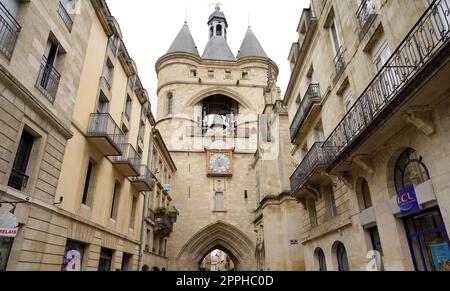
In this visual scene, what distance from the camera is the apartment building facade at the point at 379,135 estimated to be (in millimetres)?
4680

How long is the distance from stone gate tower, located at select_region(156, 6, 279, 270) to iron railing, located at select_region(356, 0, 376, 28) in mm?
15114

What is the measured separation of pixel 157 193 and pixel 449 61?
1859cm

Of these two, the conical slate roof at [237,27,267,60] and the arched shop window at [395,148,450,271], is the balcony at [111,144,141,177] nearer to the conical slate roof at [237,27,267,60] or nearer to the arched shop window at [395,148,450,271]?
the arched shop window at [395,148,450,271]

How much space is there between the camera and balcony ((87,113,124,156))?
970 cm

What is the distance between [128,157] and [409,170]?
10.4m

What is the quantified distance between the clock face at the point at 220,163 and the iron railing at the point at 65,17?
20.1 meters

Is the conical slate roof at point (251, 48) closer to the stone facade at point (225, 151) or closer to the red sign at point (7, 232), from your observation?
the stone facade at point (225, 151)

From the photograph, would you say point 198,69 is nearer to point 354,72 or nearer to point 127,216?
point 127,216

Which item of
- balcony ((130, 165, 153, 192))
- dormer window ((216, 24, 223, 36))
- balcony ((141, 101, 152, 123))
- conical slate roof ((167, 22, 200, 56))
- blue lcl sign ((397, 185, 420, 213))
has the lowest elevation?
blue lcl sign ((397, 185, 420, 213))

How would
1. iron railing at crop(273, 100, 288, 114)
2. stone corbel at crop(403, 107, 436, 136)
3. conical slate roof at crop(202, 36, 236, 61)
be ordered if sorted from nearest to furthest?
1. stone corbel at crop(403, 107, 436, 136)
2. iron railing at crop(273, 100, 288, 114)
3. conical slate roof at crop(202, 36, 236, 61)

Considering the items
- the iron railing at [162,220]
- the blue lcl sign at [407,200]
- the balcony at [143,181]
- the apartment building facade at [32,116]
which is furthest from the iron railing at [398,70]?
the iron railing at [162,220]

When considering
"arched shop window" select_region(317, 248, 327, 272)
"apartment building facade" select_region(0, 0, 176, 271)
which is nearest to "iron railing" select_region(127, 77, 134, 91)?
"apartment building facade" select_region(0, 0, 176, 271)

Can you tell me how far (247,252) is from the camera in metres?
25.2
